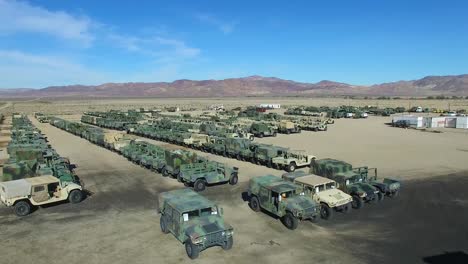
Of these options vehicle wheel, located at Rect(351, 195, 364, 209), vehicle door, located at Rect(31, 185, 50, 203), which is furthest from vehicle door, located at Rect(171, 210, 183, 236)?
vehicle wheel, located at Rect(351, 195, 364, 209)

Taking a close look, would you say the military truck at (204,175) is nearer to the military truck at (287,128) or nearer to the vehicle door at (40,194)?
the vehicle door at (40,194)

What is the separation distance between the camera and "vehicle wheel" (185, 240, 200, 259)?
1359 cm

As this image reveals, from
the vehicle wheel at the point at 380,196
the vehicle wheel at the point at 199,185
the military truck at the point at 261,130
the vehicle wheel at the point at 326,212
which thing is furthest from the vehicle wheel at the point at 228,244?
the military truck at the point at 261,130

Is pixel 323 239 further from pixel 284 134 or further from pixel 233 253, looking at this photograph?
pixel 284 134

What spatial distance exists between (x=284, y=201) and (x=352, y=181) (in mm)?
5623

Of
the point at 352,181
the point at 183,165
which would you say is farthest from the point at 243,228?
the point at 183,165

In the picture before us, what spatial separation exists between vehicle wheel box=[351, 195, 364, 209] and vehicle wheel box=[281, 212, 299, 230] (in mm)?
4677

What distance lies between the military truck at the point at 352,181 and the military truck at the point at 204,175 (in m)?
5.52

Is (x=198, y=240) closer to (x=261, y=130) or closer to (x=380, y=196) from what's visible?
(x=380, y=196)

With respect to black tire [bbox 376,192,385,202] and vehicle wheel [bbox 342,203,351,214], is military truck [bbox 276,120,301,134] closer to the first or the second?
black tire [bbox 376,192,385,202]

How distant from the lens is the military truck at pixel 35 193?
18.6 m

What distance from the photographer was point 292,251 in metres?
14.5

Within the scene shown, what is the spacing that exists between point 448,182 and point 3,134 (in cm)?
5463

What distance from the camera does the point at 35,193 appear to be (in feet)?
62.4
